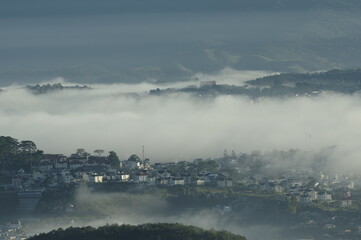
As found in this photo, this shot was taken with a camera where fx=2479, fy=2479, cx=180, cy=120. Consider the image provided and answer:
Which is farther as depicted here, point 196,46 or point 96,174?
point 196,46

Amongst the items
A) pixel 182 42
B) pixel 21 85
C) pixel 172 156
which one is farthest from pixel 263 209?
pixel 182 42

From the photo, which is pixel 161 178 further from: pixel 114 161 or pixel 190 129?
pixel 190 129

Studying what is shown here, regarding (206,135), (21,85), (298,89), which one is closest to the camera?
(206,135)

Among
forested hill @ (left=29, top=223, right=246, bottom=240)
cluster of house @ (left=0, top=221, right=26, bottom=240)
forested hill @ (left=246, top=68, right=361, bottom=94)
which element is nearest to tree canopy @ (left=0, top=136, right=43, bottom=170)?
cluster of house @ (left=0, top=221, right=26, bottom=240)

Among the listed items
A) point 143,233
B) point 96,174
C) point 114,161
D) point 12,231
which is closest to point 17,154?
point 114,161

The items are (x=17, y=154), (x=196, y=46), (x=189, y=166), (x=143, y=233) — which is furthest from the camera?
(x=196, y=46)

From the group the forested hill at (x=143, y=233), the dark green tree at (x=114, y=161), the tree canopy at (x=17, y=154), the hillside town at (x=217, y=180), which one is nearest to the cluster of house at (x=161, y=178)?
the hillside town at (x=217, y=180)

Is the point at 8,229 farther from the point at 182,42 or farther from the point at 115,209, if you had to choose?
the point at 182,42
